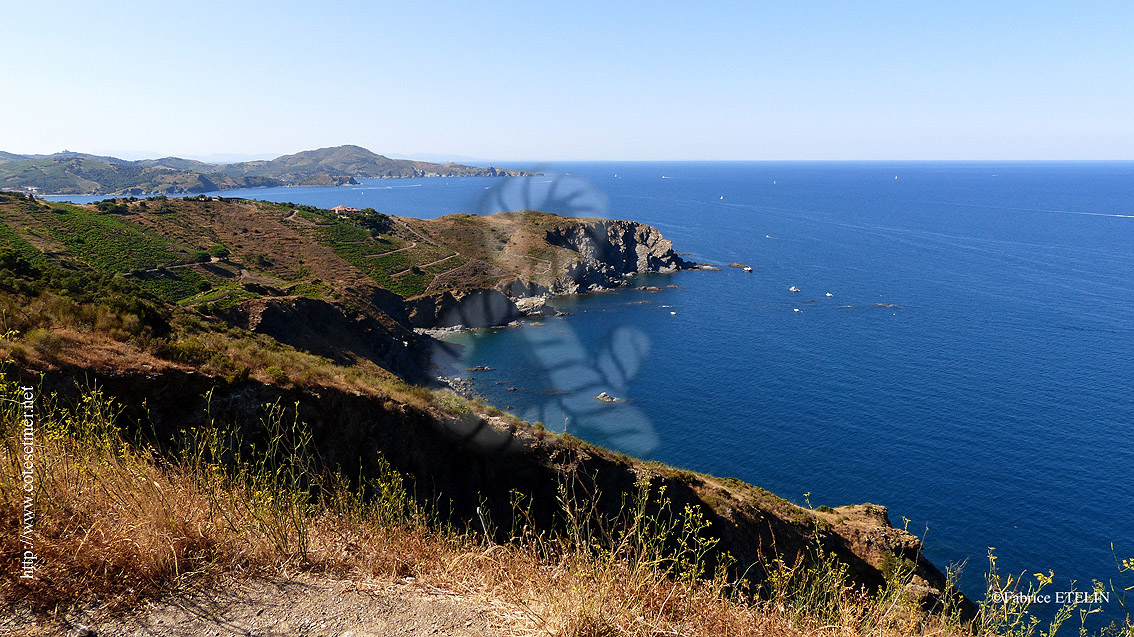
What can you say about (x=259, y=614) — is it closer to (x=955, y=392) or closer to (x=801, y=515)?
(x=801, y=515)

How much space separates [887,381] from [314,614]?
2121 inches

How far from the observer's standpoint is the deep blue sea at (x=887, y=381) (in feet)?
100.0

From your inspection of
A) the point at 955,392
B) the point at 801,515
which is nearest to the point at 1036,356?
the point at 955,392

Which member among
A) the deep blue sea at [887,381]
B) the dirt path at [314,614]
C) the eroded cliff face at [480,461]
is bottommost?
the deep blue sea at [887,381]

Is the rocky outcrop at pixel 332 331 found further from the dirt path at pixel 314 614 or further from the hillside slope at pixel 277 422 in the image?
the dirt path at pixel 314 614

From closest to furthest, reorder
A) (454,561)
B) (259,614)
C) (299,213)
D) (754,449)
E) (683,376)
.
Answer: (259,614), (454,561), (754,449), (683,376), (299,213)

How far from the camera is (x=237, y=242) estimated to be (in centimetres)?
6341

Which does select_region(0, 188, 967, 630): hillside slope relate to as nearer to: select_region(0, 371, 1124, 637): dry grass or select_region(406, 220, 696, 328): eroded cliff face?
select_region(0, 371, 1124, 637): dry grass

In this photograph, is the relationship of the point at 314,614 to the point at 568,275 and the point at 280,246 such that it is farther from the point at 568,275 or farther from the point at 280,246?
the point at 568,275

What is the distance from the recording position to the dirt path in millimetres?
3029

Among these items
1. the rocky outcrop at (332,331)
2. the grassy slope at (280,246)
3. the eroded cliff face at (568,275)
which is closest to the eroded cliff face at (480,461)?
the grassy slope at (280,246)

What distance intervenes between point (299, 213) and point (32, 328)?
256ft

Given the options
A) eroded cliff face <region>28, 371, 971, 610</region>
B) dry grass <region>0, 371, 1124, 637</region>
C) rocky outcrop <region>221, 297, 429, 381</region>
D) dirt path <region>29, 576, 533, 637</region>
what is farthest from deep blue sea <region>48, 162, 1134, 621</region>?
dirt path <region>29, 576, 533, 637</region>

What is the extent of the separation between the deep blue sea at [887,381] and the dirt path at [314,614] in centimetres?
1048
